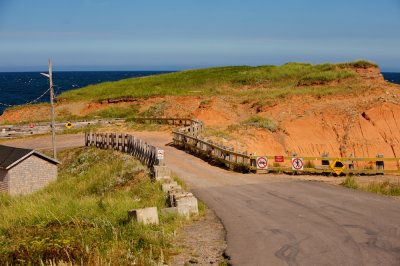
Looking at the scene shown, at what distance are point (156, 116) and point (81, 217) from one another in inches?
1423

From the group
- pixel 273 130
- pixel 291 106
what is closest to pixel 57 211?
pixel 273 130

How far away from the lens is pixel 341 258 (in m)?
11.4

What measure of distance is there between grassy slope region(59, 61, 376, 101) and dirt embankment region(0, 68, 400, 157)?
18.9 feet

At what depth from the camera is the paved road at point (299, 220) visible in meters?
11.7

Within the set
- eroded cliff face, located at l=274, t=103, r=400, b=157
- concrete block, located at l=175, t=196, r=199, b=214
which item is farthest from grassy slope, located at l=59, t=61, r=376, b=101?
concrete block, located at l=175, t=196, r=199, b=214

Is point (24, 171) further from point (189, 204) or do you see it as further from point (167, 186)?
point (189, 204)

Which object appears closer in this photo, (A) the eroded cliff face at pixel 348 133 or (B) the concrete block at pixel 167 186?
(B) the concrete block at pixel 167 186

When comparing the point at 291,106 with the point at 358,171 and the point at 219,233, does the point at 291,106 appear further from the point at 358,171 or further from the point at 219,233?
the point at 219,233

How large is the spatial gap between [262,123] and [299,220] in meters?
24.0

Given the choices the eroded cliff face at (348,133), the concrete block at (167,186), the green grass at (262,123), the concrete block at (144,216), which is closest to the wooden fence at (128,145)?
the concrete block at (167,186)

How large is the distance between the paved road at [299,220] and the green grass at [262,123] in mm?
14628

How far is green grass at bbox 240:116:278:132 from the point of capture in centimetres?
3816

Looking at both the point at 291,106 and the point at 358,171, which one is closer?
the point at 358,171

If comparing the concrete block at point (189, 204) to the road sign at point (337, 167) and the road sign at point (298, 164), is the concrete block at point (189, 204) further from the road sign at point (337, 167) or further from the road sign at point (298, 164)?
the road sign at point (337, 167)
